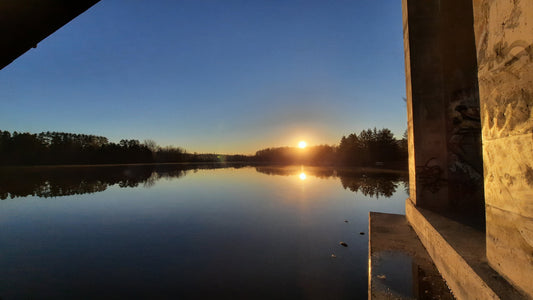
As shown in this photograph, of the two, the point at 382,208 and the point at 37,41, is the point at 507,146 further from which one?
the point at 382,208

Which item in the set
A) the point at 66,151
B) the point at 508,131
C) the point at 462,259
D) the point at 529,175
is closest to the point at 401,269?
the point at 462,259

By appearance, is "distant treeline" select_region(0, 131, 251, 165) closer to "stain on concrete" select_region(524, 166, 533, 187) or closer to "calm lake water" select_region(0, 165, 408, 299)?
"calm lake water" select_region(0, 165, 408, 299)

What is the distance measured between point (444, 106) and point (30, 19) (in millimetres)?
9315

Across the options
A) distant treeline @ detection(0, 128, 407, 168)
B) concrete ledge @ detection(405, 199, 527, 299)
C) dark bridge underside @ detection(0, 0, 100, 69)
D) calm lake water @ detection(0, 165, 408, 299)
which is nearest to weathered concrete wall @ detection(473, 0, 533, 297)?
concrete ledge @ detection(405, 199, 527, 299)

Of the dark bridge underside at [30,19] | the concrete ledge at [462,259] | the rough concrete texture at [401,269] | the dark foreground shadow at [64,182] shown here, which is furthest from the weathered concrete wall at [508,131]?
the dark foreground shadow at [64,182]

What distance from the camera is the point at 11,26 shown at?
3221 mm

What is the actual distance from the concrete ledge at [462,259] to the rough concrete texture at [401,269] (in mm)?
193

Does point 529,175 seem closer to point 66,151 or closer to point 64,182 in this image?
point 64,182

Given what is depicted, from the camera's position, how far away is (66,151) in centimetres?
7494

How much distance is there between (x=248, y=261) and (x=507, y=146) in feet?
22.9

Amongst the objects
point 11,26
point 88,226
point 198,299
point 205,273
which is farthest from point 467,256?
point 88,226

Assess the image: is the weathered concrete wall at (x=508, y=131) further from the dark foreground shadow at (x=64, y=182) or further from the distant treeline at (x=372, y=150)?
the distant treeline at (x=372, y=150)

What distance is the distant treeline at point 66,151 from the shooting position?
67.9 meters

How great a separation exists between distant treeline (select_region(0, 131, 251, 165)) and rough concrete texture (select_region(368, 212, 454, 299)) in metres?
98.2
